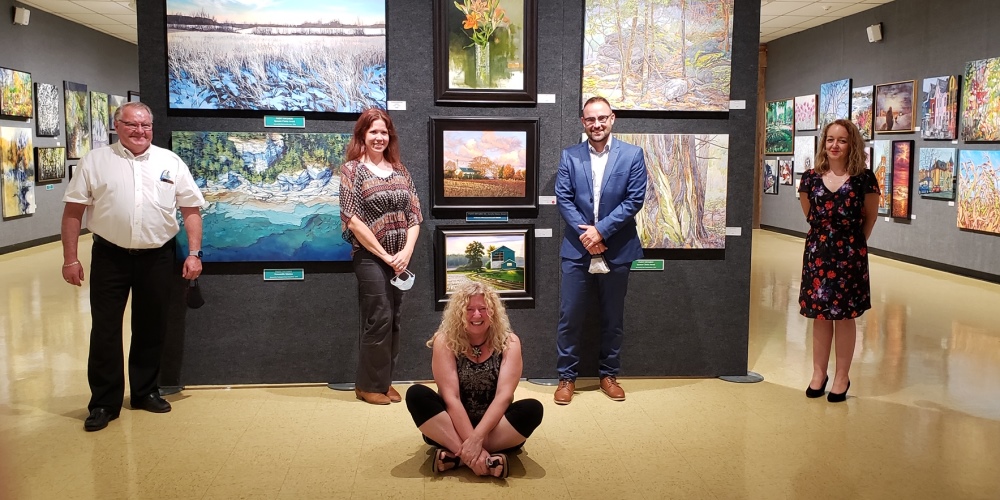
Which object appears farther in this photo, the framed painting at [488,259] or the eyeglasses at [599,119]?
the framed painting at [488,259]

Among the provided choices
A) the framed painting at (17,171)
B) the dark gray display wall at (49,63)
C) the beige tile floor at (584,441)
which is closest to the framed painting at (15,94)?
the dark gray display wall at (49,63)

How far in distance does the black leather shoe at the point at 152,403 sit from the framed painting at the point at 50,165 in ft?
31.6

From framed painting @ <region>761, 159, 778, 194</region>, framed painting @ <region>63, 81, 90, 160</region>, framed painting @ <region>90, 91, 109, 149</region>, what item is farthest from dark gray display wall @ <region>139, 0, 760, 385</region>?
framed painting @ <region>90, 91, 109, 149</region>

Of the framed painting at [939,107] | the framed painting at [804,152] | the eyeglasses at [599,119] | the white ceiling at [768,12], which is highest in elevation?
the white ceiling at [768,12]

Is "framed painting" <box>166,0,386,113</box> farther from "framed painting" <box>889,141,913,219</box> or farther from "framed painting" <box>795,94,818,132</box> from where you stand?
"framed painting" <box>795,94,818,132</box>

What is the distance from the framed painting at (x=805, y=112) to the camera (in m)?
14.3

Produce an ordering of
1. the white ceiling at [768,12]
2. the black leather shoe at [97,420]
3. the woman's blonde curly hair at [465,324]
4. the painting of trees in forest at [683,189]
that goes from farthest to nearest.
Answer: the white ceiling at [768,12], the painting of trees in forest at [683,189], the black leather shoe at [97,420], the woman's blonde curly hair at [465,324]

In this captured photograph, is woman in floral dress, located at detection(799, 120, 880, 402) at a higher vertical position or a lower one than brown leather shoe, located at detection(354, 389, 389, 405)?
higher

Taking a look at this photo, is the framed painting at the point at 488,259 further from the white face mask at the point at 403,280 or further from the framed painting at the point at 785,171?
the framed painting at the point at 785,171

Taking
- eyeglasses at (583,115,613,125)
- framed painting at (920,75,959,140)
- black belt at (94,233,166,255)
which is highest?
framed painting at (920,75,959,140)

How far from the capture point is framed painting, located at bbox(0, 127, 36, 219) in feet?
38.5

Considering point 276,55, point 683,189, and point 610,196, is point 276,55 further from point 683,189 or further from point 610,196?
point 683,189

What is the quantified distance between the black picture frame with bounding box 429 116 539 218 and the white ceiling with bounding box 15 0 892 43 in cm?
812

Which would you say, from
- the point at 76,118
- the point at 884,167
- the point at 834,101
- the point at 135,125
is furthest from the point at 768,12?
the point at 76,118
